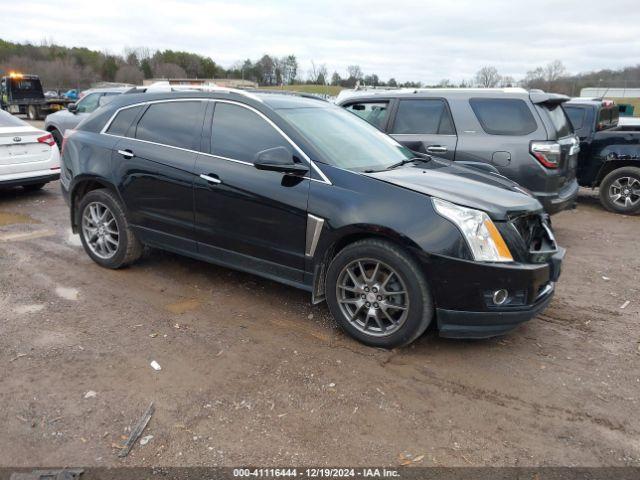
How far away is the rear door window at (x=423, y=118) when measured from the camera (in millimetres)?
6953

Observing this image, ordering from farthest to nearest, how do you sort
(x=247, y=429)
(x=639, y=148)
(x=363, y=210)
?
(x=639, y=148)
(x=363, y=210)
(x=247, y=429)

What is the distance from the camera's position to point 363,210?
12.0 ft

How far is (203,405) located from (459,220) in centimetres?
199

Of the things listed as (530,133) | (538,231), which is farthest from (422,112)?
(538,231)

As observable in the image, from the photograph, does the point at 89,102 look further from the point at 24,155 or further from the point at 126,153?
the point at 126,153

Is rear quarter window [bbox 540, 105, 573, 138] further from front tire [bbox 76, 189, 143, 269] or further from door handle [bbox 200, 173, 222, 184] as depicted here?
front tire [bbox 76, 189, 143, 269]

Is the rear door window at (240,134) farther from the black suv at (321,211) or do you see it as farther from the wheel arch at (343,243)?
the wheel arch at (343,243)

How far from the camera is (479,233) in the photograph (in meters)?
3.43

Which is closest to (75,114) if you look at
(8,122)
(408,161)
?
(8,122)

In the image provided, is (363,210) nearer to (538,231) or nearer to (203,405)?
(538,231)

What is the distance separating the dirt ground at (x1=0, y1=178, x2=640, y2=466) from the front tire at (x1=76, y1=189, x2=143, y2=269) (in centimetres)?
24

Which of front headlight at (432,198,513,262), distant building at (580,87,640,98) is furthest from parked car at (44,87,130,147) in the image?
distant building at (580,87,640,98)

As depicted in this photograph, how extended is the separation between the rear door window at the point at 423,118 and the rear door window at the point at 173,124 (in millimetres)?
3472

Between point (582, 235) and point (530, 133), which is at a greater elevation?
point (530, 133)
